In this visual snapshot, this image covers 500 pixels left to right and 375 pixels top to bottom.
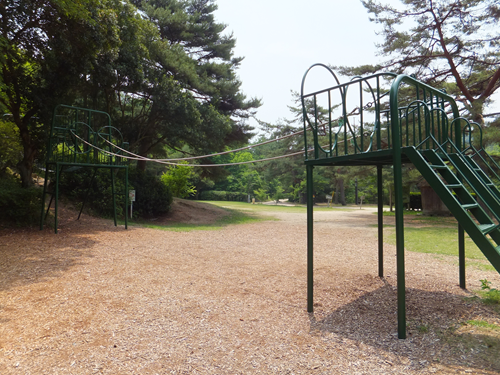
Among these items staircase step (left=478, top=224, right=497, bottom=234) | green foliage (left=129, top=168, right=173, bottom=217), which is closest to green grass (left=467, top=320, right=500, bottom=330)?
staircase step (left=478, top=224, right=497, bottom=234)

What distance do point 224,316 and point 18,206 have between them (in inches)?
256

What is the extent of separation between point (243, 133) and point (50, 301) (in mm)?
14233

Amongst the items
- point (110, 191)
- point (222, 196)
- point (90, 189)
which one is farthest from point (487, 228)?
point (222, 196)

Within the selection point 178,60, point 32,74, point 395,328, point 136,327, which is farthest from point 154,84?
point 395,328

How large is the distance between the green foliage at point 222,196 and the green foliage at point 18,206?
97.6ft

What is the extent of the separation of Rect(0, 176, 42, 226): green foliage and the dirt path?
1981 mm

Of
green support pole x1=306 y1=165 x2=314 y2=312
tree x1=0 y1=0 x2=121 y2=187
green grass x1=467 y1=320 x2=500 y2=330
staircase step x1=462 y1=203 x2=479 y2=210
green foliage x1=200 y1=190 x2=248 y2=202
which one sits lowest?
green grass x1=467 y1=320 x2=500 y2=330

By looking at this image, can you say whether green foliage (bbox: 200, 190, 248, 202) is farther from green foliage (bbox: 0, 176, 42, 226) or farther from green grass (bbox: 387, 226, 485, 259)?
green foliage (bbox: 0, 176, 42, 226)

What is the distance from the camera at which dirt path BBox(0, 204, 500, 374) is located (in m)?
2.29

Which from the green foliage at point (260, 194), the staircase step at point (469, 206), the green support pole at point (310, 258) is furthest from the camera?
the green foliage at point (260, 194)

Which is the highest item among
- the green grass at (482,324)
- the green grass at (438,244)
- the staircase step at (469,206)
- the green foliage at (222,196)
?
the green foliage at (222,196)

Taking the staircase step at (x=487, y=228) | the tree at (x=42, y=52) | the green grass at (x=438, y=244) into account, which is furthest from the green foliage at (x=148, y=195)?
the staircase step at (x=487, y=228)

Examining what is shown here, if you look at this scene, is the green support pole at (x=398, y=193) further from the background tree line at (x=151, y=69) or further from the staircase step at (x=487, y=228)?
the background tree line at (x=151, y=69)

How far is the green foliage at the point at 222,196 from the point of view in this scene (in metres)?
37.6
